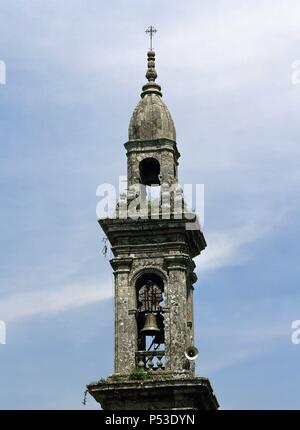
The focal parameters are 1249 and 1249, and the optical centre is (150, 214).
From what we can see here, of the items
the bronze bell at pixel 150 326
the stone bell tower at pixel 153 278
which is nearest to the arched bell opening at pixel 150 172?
the stone bell tower at pixel 153 278

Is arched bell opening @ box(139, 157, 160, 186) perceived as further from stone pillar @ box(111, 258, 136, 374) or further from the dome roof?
stone pillar @ box(111, 258, 136, 374)

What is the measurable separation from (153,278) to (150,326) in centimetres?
172

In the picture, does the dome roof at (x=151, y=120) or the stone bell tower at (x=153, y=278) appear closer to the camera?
the stone bell tower at (x=153, y=278)

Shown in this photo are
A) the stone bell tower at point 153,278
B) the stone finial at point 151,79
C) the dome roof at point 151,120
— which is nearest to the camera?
the stone bell tower at point 153,278

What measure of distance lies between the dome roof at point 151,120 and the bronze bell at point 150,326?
6024 mm

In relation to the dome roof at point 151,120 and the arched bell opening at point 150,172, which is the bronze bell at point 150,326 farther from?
the dome roof at point 151,120

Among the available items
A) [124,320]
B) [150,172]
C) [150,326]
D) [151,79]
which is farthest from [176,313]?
[151,79]

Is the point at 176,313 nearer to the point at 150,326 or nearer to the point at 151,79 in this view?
the point at 150,326

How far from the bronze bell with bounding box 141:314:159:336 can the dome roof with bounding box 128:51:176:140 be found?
6.02 m

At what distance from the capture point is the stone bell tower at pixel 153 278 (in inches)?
1471

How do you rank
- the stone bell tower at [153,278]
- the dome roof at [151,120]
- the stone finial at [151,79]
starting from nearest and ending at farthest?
the stone bell tower at [153,278]
the dome roof at [151,120]
the stone finial at [151,79]
